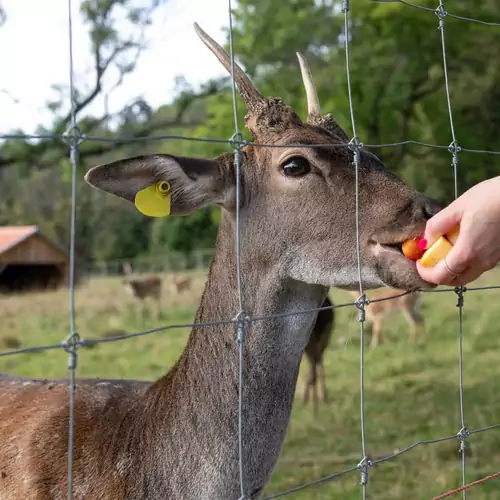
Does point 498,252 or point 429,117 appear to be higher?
point 429,117

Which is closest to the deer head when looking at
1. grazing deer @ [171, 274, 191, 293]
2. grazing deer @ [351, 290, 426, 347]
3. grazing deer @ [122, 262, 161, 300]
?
grazing deer @ [351, 290, 426, 347]

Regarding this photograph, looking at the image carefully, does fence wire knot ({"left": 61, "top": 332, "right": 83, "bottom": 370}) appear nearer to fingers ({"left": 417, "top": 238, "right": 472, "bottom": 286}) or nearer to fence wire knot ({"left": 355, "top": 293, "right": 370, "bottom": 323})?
fence wire knot ({"left": 355, "top": 293, "right": 370, "bottom": 323})

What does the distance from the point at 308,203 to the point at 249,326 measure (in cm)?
47

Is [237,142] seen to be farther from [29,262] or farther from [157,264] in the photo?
[157,264]

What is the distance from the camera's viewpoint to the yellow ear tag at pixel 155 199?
2.04m

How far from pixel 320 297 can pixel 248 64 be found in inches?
322

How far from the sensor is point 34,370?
8.27 m

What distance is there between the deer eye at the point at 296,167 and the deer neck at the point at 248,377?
0.94ft

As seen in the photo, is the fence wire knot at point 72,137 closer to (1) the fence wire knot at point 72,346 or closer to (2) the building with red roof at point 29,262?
(1) the fence wire knot at point 72,346

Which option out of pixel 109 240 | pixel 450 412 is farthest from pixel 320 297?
pixel 109 240

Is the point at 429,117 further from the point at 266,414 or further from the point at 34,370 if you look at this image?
the point at 266,414

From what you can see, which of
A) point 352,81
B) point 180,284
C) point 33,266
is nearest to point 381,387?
point 352,81

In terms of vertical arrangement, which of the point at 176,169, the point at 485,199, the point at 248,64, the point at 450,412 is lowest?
the point at 450,412

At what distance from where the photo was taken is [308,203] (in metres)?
2.19
